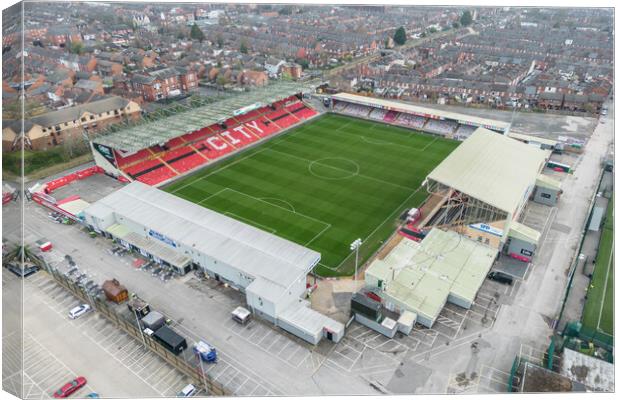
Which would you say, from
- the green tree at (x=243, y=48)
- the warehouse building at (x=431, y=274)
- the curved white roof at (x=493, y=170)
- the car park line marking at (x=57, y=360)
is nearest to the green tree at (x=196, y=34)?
the green tree at (x=243, y=48)

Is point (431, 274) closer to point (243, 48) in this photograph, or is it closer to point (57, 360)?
point (57, 360)

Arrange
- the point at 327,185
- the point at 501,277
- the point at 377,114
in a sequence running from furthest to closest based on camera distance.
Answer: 1. the point at 377,114
2. the point at 327,185
3. the point at 501,277

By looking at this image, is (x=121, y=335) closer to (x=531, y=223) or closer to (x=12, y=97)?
(x=12, y=97)

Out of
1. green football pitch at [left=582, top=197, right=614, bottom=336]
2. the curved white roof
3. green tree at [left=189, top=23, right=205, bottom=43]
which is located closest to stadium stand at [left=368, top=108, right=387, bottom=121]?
the curved white roof

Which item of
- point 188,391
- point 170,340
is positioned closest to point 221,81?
point 170,340

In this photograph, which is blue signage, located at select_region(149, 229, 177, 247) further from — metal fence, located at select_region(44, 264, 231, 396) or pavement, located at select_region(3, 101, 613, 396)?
metal fence, located at select_region(44, 264, 231, 396)

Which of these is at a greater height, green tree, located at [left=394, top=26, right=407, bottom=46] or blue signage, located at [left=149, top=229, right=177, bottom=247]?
green tree, located at [left=394, top=26, right=407, bottom=46]
